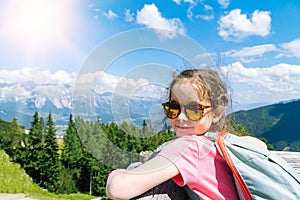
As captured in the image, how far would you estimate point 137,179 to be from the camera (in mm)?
1176

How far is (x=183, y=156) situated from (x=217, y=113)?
12.8 inches

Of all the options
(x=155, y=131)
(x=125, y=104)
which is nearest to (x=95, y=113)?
(x=125, y=104)

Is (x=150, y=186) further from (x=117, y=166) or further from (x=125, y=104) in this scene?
(x=125, y=104)

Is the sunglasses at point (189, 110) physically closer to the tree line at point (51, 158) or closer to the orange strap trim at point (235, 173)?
the orange strap trim at point (235, 173)

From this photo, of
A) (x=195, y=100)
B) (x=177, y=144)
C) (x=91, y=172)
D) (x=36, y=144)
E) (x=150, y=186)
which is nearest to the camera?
(x=150, y=186)

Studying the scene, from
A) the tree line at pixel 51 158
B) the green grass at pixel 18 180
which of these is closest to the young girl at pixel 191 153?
the tree line at pixel 51 158

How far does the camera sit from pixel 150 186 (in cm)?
120

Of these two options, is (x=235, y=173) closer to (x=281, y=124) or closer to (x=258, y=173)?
(x=258, y=173)

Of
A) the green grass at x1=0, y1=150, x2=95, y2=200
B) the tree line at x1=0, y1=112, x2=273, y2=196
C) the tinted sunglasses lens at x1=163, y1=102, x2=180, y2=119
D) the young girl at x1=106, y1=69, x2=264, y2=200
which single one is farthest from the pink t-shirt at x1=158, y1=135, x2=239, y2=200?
the green grass at x1=0, y1=150, x2=95, y2=200

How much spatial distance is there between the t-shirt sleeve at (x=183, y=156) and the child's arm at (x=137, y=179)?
0.12 feet

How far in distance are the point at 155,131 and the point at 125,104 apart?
0.71ft

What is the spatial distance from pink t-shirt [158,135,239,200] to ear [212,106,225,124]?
162 mm

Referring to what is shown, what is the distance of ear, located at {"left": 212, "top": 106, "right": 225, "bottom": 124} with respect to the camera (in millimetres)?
1540

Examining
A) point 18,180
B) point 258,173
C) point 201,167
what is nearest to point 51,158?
point 18,180
